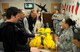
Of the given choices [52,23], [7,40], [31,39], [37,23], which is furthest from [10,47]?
[52,23]

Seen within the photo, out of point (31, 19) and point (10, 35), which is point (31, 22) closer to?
point (31, 19)

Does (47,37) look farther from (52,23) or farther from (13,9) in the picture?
(52,23)

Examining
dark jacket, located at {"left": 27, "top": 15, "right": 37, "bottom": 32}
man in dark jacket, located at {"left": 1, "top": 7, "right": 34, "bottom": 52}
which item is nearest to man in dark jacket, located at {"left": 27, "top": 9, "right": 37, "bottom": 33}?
dark jacket, located at {"left": 27, "top": 15, "right": 37, "bottom": 32}

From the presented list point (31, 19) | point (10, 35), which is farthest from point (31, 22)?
point (10, 35)

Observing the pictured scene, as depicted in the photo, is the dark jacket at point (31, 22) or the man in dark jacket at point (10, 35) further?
the dark jacket at point (31, 22)

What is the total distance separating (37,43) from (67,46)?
2.13 feet

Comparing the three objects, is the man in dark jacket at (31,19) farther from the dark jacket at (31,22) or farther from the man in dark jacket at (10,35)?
the man in dark jacket at (10,35)

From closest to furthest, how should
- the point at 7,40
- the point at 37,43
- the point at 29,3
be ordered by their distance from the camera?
the point at 7,40, the point at 37,43, the point at 29,3

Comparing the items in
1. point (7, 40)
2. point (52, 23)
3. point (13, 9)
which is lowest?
point (52, 23)

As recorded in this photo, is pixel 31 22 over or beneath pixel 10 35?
beneath

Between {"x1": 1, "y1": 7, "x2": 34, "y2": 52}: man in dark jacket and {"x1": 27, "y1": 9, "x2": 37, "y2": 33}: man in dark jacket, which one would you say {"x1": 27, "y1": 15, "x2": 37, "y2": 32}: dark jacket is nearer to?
{"x1": 27, "y1": 9, "x2": 37, "y2": 33}: man in dark jacket

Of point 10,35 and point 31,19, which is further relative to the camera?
point 31,19

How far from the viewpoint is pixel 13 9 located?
2.16 metres

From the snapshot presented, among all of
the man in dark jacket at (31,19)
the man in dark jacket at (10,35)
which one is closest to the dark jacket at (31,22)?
the man in dark jacket at (31,19)
